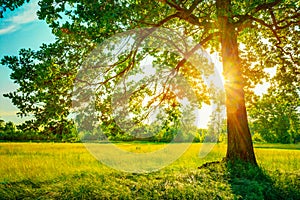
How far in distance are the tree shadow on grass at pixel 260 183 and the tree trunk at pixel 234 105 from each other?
111cm

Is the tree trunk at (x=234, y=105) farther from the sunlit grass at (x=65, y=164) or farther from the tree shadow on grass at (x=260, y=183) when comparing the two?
the sunlit grass at (x=65, y=164)

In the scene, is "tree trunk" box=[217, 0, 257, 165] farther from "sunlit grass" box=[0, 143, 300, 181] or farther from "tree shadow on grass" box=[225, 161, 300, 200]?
"sunlit grass" box=[0, 143, 300, 181]

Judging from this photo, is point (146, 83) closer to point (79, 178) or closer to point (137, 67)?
point (137, 67)

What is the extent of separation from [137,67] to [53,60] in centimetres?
604

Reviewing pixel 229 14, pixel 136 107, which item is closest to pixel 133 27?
pixel 229 14

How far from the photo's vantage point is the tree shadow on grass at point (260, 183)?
8484 mm

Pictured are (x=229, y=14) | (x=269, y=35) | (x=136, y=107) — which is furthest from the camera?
(x=269, y=35)

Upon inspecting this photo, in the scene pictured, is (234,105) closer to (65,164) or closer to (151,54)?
(151,54)

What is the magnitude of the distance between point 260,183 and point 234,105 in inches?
177

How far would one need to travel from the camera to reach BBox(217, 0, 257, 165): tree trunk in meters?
13.0

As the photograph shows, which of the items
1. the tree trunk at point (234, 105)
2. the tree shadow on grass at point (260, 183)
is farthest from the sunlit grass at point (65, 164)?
the tree shadow on grass at point (260, 183)

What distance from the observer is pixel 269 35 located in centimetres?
1766

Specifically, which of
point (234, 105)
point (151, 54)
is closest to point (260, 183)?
point (234, 105)

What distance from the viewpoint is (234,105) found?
13.4 metres
